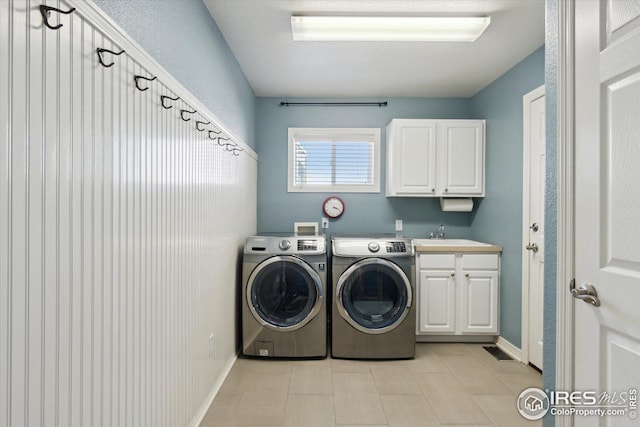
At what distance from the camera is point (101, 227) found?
1.04 metres

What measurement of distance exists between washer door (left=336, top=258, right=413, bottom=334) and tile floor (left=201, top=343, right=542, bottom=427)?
326 millimetres

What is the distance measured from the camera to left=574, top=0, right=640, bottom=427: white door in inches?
40.7

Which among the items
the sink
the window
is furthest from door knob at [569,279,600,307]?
the window

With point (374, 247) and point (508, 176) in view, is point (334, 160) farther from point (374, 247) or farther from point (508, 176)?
point (508, 176)

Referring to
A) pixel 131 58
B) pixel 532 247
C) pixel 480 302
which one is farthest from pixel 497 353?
pixel 131 58

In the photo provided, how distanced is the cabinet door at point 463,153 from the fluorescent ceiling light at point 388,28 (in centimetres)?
116

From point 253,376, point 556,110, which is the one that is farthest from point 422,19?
point 253,376

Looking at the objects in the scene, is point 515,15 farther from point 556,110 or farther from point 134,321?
point 134,321

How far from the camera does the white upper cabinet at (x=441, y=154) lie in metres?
3.43

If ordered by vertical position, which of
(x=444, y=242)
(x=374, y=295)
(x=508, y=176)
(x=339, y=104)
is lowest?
(x=374, y=295)

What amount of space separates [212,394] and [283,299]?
0.89m

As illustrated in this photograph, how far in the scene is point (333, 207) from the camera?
3.77m

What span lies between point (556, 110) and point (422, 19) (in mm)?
1210

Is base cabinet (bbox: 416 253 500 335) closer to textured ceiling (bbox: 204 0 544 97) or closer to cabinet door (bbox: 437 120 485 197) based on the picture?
cabinet door (bbox: 437 120 485 197)
